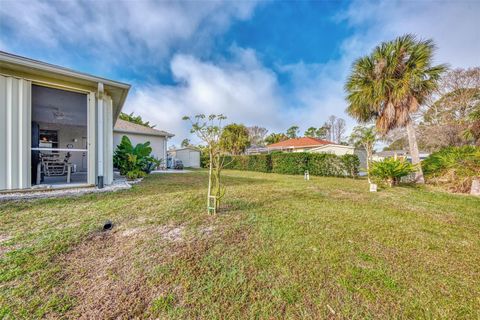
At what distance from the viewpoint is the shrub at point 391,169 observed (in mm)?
7926

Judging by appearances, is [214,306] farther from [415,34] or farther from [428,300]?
[415,34]

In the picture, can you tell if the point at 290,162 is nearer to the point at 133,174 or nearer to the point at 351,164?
the point at 351,164

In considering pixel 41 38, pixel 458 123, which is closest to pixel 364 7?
pixel 458 123

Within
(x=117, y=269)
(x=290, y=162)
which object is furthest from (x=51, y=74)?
(x=290, y=162)

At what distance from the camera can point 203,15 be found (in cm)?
827

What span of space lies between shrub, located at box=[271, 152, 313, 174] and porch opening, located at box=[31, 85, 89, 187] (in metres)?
11.7

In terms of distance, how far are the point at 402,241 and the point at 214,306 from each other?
309 centimetres

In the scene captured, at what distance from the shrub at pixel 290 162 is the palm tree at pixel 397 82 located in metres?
4.60

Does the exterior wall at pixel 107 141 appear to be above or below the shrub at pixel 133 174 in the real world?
above

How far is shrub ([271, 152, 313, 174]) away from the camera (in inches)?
521

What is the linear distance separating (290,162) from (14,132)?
43.4ft

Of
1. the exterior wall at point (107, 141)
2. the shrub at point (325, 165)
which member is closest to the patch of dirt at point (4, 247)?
the exterior wall at point (107, 141)

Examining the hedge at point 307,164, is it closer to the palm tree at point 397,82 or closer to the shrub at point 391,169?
the palm tree at point 397,82

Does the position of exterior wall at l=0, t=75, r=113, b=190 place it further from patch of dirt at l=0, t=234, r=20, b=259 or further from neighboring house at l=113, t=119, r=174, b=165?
neighboring house at l=113, t=119, r=174, b=165
